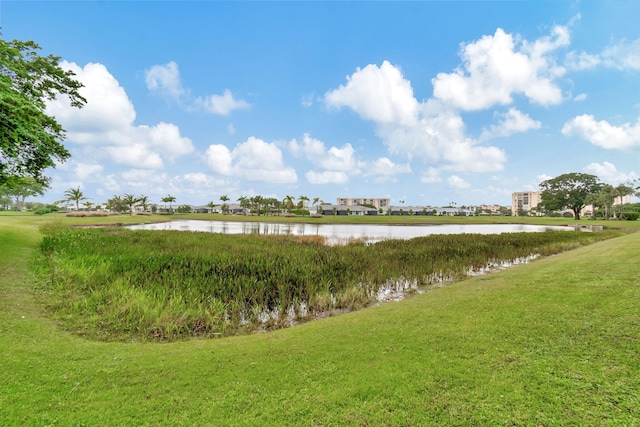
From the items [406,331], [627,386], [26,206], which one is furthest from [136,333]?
[26,206]

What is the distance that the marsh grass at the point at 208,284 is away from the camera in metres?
6.80

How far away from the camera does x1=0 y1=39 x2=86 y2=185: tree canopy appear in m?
7.36

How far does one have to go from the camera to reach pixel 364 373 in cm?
375

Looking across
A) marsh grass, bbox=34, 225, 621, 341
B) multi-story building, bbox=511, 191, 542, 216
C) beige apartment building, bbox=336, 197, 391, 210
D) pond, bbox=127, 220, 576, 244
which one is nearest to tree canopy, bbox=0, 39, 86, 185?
marsh grass, bbox=34, 225, 621, 341

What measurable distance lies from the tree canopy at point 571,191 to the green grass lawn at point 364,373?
83202mm

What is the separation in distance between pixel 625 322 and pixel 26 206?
154 m

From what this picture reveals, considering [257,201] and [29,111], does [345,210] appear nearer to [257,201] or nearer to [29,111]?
[257,201]

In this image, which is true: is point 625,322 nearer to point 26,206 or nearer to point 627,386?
point 627,386

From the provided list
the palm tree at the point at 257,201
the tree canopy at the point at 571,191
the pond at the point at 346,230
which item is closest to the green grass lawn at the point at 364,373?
the pond at the point at 346,230

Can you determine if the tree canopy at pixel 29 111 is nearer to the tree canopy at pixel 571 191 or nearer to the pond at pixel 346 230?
the pond at pixel 346 230

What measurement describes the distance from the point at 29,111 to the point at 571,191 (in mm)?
93384

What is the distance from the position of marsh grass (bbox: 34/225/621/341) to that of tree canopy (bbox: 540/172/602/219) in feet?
243

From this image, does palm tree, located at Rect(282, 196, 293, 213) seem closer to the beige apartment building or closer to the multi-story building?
the beige apartment building

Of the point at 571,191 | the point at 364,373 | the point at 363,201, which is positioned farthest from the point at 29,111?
the point at 363,201
